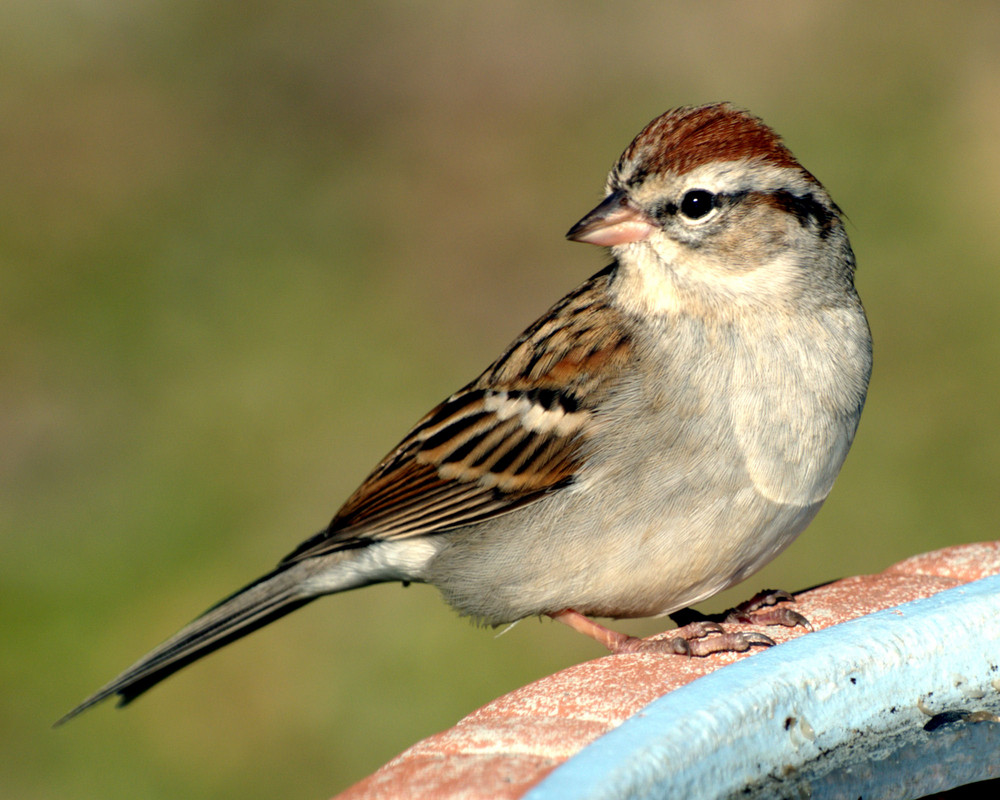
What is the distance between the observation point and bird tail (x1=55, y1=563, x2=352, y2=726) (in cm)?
311

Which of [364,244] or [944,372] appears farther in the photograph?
[364,244]

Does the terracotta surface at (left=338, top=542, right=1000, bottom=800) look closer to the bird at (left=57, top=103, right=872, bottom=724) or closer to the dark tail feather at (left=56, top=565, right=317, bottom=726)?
the bird at (left=57, top=103, right=872, bottom=724)

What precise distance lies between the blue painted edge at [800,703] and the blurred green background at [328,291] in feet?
8.57

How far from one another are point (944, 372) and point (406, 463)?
3.34 m

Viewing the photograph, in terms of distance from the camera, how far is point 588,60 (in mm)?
7652

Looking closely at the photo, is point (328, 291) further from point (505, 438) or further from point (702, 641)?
point (702, 641)

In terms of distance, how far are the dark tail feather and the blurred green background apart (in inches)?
51.8

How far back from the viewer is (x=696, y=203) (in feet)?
8.96

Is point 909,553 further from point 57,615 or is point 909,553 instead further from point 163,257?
point 163,257

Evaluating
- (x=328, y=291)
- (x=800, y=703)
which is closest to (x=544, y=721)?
(x=800, y=703)

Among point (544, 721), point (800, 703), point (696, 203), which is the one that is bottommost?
point (800, 703)

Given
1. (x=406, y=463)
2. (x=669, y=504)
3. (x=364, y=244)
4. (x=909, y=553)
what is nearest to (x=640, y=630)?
(x=909, y=553)

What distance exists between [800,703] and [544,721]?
14.2 inches

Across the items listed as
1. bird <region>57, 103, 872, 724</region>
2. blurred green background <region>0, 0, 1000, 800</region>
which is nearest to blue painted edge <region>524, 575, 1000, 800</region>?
bird <region>57, 103, 872, 724</region>
